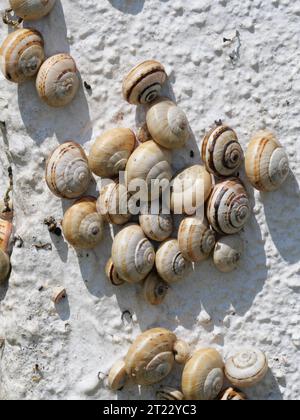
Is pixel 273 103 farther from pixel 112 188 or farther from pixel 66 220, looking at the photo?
pixel 66 220

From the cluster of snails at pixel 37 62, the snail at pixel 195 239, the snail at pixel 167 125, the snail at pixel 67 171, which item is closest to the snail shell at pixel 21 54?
the cluster of snails at pixel 37 62

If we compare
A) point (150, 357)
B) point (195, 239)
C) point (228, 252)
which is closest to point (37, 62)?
point (195, 239)

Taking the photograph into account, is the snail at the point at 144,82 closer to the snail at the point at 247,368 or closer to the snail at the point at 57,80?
the snail at the point at 57,80

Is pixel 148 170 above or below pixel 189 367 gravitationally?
above

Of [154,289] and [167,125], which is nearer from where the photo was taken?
[167,125]

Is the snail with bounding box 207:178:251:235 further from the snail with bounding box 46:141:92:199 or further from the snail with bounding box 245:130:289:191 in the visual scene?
the snail with bounding box 46:141:92:199

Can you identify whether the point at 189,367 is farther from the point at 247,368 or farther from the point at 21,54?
the point at 21,54
